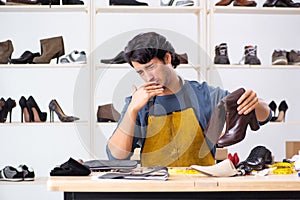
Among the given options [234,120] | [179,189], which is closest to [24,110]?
[234,120]

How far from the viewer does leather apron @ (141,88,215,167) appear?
8.73 ft

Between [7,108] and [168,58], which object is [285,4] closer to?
[168,58]

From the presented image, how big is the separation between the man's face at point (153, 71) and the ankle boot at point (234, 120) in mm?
363

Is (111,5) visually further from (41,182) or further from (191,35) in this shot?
(41,182)

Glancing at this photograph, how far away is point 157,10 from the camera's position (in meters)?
4.35

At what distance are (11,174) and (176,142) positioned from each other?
1813mm

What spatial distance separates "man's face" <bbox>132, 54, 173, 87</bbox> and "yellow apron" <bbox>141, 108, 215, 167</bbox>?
0.19 metres

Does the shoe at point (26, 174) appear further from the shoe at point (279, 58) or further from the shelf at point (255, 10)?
the shoe at point (279, 58)

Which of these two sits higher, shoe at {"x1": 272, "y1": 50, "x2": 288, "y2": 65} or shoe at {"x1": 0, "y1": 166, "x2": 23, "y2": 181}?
shoe at {"x1": 272, "y1": 50, "x2": 288, "y2": 65}

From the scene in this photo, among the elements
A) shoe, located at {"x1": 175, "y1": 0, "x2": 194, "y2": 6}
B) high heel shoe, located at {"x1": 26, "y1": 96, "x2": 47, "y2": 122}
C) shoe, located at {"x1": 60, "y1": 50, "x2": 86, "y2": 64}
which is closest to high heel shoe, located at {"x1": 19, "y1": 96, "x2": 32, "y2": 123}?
high heel shoe, located at {"x1": 26, "y1": 96, "x2": 47, "y2": 122}

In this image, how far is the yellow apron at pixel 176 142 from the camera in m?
2.66

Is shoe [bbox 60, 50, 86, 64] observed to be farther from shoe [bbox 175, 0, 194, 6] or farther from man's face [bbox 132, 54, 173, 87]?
man's face [bbox 132, 54, 173, 87]

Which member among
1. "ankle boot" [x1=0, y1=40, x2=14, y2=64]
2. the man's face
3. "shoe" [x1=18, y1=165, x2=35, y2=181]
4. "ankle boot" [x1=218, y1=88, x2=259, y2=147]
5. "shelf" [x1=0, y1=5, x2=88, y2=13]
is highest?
"shelf" [x1=0, y1=5, x2=88, y2=13]

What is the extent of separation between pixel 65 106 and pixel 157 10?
3.70 ft
